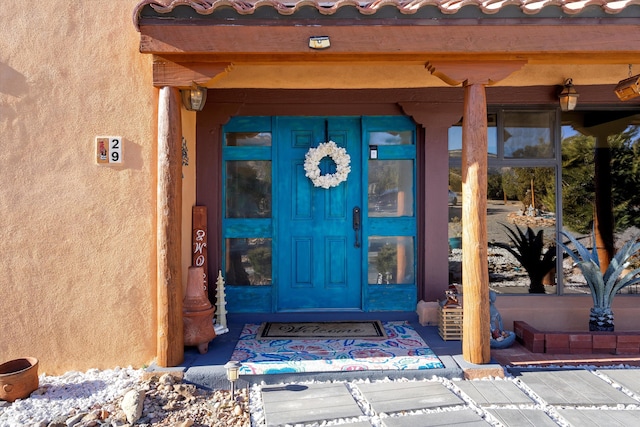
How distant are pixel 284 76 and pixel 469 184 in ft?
7.54

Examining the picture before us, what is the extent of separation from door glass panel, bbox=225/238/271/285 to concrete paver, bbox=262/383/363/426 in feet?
5.73

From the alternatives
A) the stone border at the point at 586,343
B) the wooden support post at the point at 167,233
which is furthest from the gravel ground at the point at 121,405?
the stone border at the point at 586,343

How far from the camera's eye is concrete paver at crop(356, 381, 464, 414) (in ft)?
10.2

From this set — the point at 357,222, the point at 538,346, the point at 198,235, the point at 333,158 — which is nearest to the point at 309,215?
the point at 357,222

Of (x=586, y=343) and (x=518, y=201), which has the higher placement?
(x=518, y=201)

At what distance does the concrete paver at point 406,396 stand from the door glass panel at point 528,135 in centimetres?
293

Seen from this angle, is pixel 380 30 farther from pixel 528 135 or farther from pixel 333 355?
pixel 333 355

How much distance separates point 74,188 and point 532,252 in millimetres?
4925

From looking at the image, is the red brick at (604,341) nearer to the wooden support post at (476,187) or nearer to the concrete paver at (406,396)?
the wooden support post at (476,187)

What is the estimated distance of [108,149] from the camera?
374 centimetres

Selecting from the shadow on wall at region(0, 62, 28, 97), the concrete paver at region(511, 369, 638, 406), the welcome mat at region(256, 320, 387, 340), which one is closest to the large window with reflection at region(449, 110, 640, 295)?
the welcome mat at region(256, 320, 387, 340)

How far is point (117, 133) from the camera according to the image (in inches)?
148

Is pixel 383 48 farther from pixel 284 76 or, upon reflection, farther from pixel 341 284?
pixel 341 284

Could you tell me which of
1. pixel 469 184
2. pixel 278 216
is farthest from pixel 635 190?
pixel 278 216
